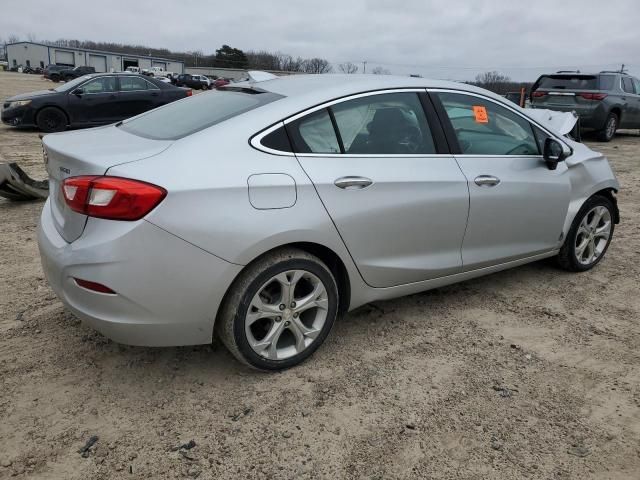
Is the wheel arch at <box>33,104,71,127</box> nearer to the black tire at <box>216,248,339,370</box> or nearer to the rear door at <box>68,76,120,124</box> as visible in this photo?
the rear door at <box>68,76,120,124</box>

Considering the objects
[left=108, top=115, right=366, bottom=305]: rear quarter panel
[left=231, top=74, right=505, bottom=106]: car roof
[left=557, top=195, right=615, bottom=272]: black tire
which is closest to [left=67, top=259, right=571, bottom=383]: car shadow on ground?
[left=108, top=115, right=366, bottom=305]: rear quarter panel

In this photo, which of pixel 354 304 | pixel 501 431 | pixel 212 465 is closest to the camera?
pixel 212 465

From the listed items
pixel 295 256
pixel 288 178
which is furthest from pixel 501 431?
pixel 288 178

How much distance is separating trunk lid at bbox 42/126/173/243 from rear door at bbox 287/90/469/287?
2.53 feet

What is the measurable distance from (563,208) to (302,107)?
225cm

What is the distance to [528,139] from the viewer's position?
3730 millimetres

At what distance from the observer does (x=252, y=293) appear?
2539 millimetres

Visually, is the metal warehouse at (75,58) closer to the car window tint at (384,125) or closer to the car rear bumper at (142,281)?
the car window tint at (384,125)

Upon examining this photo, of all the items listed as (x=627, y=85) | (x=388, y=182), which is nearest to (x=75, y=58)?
(x=627, y=85)

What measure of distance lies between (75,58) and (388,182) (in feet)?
282

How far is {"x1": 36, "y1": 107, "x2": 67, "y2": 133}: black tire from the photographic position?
1123 cm

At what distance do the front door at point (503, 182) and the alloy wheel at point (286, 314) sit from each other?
44.9 inches

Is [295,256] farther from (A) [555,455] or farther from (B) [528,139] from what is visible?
(B) [528,139]

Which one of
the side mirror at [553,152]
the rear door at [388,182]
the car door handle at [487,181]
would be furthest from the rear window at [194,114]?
the side mirror at [553,152]
